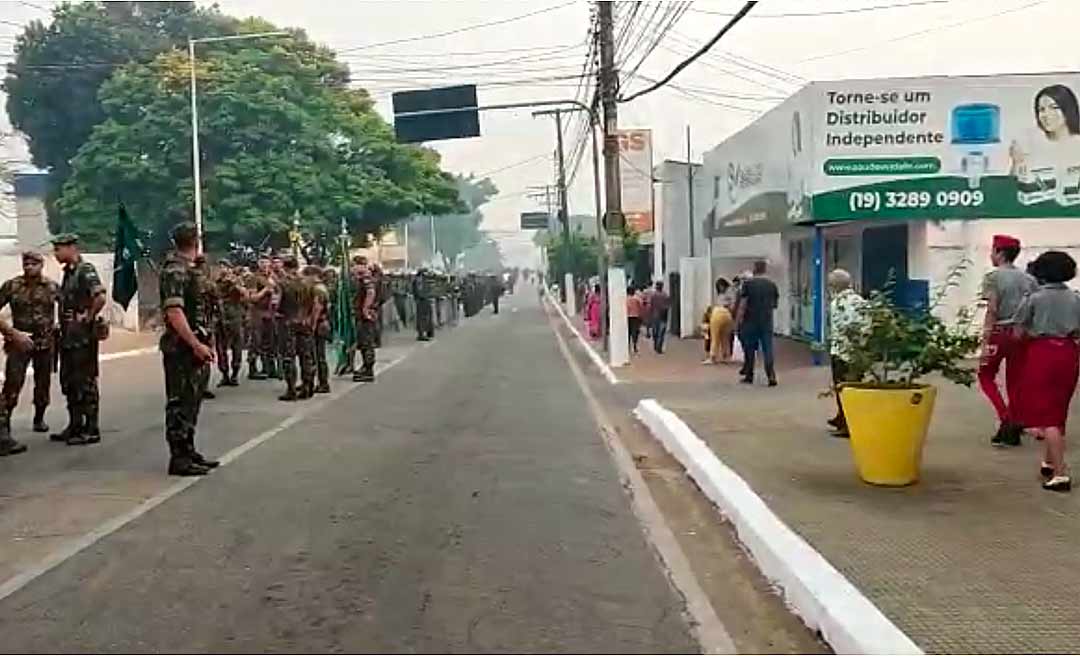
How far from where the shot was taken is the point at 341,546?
811 cm

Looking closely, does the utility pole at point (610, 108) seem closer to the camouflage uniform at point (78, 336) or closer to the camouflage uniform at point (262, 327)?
the camouflage uniform at point (262, 327)

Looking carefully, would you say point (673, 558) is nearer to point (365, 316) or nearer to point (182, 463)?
point (182, 463)

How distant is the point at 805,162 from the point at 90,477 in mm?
14315

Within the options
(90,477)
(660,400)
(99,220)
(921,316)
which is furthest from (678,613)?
(99,220)

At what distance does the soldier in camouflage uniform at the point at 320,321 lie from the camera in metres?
17.7

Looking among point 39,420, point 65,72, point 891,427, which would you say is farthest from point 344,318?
point 65,72

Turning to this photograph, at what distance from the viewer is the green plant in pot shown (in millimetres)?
9805

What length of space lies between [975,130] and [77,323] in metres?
14.6

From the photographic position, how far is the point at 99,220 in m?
43.2

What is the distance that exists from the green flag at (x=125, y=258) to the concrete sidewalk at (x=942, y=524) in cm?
580

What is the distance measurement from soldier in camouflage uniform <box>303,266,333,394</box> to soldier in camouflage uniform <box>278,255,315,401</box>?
0.31 ft

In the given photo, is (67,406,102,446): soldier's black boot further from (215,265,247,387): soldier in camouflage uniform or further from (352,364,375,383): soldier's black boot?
(352,364,375,383): soldier's black boot

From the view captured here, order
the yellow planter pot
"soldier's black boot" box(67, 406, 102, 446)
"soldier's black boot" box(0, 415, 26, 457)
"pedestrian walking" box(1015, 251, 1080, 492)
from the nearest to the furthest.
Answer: "pedestrian walking" box(1015, 251, 1080, 492), the yellow planter pot, "soldier's black boot" box(0, 415, 26, 457), "soldier's black boot" box(67, 406, 102, 446)

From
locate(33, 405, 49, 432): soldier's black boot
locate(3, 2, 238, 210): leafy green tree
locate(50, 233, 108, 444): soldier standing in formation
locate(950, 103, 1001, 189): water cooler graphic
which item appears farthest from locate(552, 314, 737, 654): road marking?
locate(3, 2, 238, 210): leafy green tree
